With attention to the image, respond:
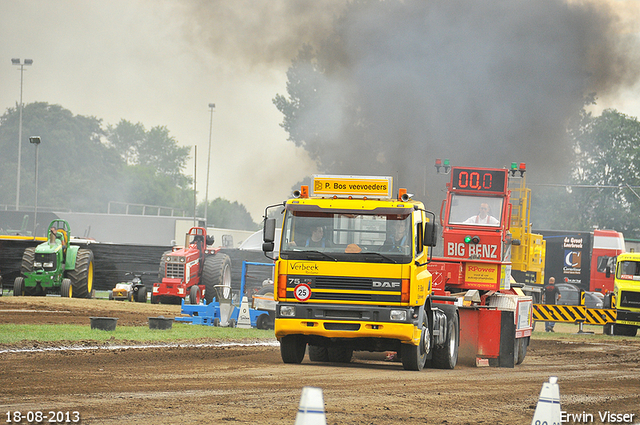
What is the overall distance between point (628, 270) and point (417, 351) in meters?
18.5

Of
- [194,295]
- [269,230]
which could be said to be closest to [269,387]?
[269,230]

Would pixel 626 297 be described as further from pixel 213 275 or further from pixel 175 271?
pixel 175 271

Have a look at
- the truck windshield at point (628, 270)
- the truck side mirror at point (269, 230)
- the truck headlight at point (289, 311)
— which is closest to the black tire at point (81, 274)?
the truck windshield at point (628, 270)

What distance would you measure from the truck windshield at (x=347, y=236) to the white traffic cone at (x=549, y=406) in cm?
662

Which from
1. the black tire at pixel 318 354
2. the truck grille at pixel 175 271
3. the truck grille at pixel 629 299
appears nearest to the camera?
the black tire at pixel 318 354

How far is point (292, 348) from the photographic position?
14.3 meters

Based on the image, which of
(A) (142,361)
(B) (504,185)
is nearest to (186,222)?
(B) (504,185)

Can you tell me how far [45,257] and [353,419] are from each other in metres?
24.3

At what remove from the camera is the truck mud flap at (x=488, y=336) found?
16203 mm

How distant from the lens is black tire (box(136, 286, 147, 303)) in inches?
1270

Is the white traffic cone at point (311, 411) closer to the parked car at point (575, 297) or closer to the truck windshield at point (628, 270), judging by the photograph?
the truck windshield at point (628, 270)

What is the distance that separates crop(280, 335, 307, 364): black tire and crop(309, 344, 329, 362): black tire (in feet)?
3.36

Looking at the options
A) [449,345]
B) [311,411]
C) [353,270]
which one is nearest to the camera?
[311,411]

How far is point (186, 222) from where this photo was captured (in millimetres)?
69000
